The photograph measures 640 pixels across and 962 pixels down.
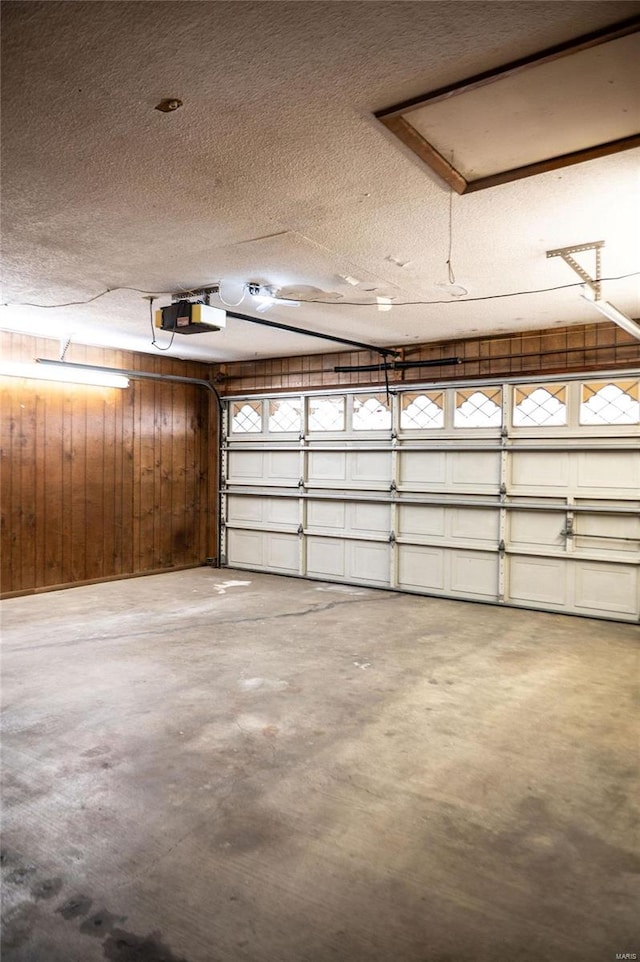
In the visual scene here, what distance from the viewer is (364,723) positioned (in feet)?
10.4

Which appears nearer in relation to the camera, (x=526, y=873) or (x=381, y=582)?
(x=526, y=873)

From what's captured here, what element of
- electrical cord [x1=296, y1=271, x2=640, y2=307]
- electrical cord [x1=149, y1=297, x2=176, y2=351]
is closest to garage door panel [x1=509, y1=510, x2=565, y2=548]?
electrical cord [x1=296, y1=271, x2=640, y2=307]

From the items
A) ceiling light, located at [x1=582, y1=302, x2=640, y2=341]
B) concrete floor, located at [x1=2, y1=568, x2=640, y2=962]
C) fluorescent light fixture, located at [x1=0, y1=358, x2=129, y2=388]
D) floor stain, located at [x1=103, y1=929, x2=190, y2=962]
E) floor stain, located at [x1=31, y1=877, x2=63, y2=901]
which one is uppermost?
ceiling light, located at [x1=582, y1=302, x2=640, y2=341]

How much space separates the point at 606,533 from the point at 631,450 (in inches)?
28.9

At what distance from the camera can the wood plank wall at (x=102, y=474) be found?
6023mm

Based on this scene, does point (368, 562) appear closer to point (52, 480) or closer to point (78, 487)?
point (78, 487)

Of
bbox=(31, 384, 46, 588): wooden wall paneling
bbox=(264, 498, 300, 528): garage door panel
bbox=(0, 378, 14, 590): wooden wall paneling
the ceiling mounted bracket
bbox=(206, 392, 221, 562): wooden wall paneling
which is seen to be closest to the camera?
the ceiling mounted bracket

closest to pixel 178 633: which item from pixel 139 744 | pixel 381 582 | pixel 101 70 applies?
pixel 139 744

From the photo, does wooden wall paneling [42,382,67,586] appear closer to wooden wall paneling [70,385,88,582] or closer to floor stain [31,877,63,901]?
wooden wall paneling [70,385,88,582]

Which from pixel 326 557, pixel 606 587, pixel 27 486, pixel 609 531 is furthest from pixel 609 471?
pixel 27 486

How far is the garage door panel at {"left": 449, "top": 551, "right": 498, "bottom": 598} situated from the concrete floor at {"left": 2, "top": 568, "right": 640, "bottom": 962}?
1.27 m

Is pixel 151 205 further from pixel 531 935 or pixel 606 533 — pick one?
pixel 606 533

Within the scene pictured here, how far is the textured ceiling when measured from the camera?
5.73 feet

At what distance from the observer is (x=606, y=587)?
536cm
